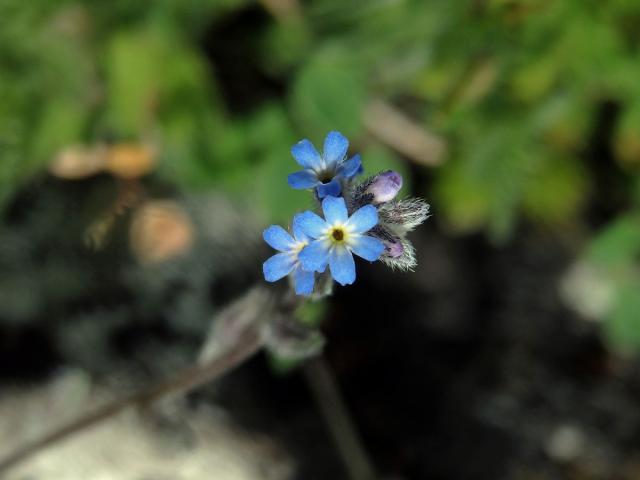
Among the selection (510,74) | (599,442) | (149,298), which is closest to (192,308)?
(149,298)

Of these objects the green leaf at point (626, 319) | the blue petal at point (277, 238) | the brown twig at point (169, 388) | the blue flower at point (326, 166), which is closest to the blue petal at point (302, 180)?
the blue flower at point (326, 166)

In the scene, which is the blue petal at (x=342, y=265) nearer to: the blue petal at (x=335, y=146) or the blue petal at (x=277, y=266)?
the blue petal at (x=277, y=266)

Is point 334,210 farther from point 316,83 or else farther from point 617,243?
point 617,243

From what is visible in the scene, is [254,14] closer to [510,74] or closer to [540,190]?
[510,74]

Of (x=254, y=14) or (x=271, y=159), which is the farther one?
(x=254, y=14)

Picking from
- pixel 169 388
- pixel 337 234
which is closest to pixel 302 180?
pixel 337 234

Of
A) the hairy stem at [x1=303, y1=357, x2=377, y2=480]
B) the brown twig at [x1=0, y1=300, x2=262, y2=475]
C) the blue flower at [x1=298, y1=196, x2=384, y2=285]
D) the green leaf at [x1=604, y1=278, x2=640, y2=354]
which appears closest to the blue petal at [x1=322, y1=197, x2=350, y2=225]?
the blue flower at [x1=298, y1=196, x2=384, y2=285]
